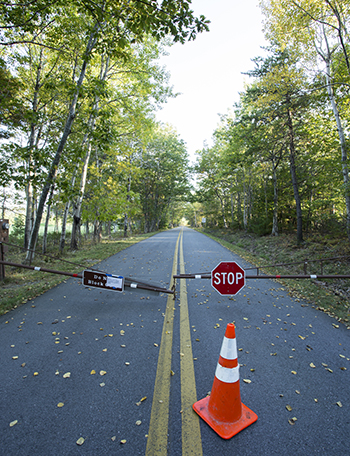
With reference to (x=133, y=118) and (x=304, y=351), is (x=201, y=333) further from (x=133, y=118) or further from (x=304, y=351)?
(x=133, y=118)

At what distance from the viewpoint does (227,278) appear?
4.26m

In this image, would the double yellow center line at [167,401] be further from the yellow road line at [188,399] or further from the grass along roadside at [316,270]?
the grass along roadside at [316,270]

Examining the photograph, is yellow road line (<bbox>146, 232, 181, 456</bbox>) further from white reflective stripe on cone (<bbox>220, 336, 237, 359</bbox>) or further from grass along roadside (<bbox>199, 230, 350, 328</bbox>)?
grass along roadside (<bbox>199, 230, 350, 328</bbox>)

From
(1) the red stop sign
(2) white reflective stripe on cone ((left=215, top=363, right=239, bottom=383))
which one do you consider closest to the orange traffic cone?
(2) white reflective stripe on cone ((left=215, top=363, right=239, bottom=383))

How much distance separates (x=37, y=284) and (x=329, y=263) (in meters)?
10.4

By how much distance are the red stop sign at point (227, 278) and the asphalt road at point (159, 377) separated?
746mm

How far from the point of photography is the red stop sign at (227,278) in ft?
13.8

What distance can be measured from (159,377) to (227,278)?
2032 millimetres

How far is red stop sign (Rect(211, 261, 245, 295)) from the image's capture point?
4.22 m

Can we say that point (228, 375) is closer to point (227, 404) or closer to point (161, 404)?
point (227, 404)

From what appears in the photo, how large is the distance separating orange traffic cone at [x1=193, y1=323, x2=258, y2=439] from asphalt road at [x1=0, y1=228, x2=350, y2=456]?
0.08 meters

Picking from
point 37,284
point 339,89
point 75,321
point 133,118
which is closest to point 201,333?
point 75,321

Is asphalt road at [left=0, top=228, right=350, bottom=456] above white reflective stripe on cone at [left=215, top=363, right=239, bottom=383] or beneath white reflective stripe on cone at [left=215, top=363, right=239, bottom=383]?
beneath

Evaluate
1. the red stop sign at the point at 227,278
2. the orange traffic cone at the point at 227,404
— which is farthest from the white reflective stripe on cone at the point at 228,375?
the red stop sign at the point at 227,278
